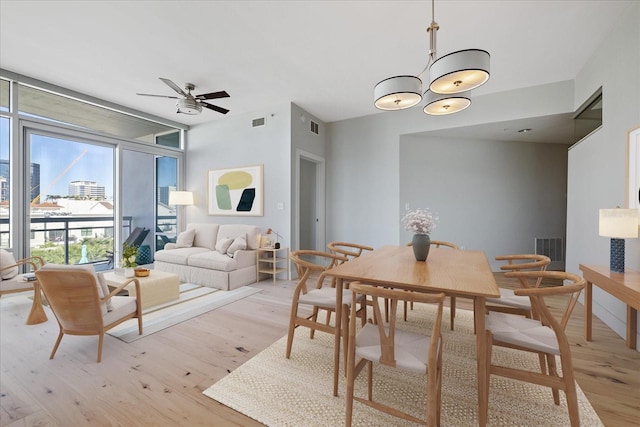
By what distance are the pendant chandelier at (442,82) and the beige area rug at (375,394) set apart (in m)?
2.00

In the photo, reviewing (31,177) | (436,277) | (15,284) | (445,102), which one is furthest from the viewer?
(31,177)

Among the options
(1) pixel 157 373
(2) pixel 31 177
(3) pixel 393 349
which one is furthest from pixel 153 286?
(3) pixel 393 349

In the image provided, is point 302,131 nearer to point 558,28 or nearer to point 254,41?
point 254,41

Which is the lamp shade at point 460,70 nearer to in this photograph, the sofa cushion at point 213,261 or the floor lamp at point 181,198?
the sofa cushion at point 213,261

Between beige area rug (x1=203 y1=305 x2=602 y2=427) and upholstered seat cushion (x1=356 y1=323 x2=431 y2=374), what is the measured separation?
0.43m

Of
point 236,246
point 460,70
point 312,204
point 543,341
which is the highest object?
point 460,70

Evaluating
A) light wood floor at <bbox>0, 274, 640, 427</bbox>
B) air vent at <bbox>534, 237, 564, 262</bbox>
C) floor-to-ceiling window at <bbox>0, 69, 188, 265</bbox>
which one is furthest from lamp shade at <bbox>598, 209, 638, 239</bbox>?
floor-to-ceiling window at <bbox>0, 69, 188, 265</bbox>

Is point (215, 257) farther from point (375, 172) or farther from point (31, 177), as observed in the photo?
point (375, 172)

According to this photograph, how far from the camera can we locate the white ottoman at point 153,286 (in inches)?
124

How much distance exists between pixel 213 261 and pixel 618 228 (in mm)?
4422

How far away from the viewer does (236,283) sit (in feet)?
13.4

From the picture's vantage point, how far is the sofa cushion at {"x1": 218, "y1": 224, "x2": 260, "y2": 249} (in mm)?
4625

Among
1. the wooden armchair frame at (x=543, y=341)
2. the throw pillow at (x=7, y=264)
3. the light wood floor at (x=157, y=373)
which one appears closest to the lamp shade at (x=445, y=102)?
the wooden armchair frame at (x=543, y=341)

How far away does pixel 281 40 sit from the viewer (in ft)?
9.60
